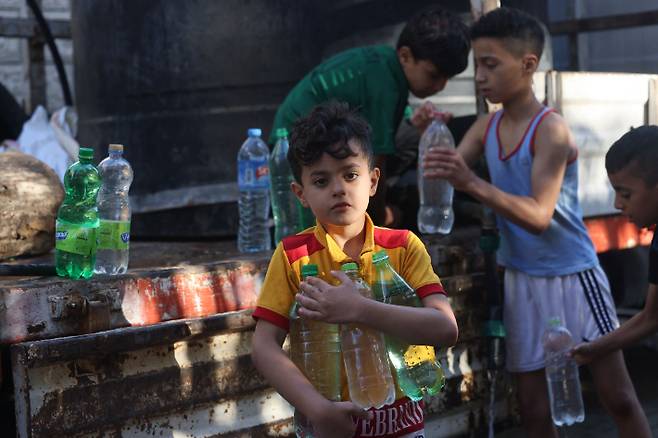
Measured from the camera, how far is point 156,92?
18.9ft

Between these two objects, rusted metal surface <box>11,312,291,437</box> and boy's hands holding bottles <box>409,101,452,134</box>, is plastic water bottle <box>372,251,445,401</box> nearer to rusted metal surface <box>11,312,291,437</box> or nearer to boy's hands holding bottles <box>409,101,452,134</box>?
rusted metal surface <box>11,312,291,437</box>

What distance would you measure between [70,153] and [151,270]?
3.86m

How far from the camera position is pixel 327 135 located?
99.0 inches

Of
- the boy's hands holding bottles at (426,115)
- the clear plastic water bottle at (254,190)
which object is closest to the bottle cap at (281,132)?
the clear plastic water bottle at (254,190)

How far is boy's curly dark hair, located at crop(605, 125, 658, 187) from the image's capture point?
3203mm

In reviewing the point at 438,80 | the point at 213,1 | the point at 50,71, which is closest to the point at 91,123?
the point at 213,1

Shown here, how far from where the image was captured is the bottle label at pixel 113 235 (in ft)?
11.6

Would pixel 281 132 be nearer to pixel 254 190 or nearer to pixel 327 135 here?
pixel 254 190

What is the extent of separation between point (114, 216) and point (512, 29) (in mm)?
1840

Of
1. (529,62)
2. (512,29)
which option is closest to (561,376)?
(529,62)

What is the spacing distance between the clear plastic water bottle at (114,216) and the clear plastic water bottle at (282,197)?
0.83 m

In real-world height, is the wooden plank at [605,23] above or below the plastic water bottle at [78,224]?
above

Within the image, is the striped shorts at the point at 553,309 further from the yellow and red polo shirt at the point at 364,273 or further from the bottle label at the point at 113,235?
the bottle label at the point at 113,235

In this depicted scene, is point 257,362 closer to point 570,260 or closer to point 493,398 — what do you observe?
point 570,260
